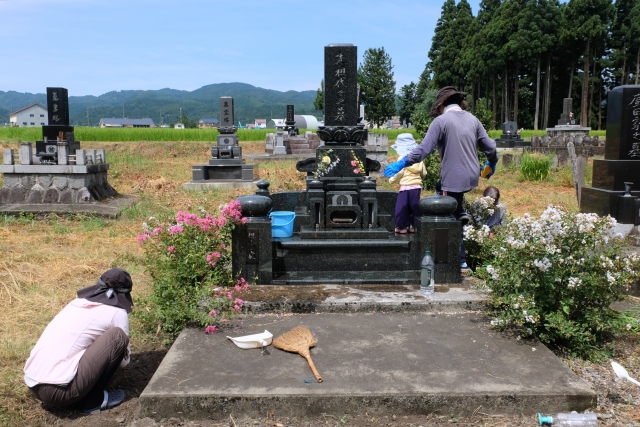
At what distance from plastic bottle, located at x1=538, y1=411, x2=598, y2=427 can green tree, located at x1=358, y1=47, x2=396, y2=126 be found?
60632 millimetres

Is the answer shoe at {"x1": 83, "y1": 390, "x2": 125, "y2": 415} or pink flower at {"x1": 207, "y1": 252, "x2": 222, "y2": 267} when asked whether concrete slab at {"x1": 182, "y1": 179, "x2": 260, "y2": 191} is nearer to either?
pink flower at {"x1": 207, "y1": 252, "x2": 222, "y2": 267}

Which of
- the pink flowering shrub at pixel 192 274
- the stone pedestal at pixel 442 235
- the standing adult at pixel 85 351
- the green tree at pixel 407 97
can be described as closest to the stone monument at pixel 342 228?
the stone pedestal at pixel 442 235

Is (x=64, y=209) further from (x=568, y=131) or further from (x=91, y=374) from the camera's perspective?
(x=568, y=131)

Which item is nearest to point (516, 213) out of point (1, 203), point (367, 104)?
point (1, 203)

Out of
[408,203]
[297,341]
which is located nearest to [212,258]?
[297,341]

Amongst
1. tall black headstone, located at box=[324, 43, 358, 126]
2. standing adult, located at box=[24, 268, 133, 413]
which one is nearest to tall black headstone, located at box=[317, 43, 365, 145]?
tall black headstone, located at box=[324, 43, 358, 126]

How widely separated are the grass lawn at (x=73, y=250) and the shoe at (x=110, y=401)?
1.05 feet

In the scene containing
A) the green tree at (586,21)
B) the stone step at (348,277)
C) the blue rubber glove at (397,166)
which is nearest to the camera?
the stone step at (348,277)

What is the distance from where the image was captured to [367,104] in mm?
64438

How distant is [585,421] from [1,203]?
11.4m

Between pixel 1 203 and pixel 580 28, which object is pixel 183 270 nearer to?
pixel 1 203

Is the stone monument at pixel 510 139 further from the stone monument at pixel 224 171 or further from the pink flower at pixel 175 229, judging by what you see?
the pink flower at pixel 175 229

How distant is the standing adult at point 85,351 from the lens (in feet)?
10.9

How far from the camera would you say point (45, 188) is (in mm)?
11141
